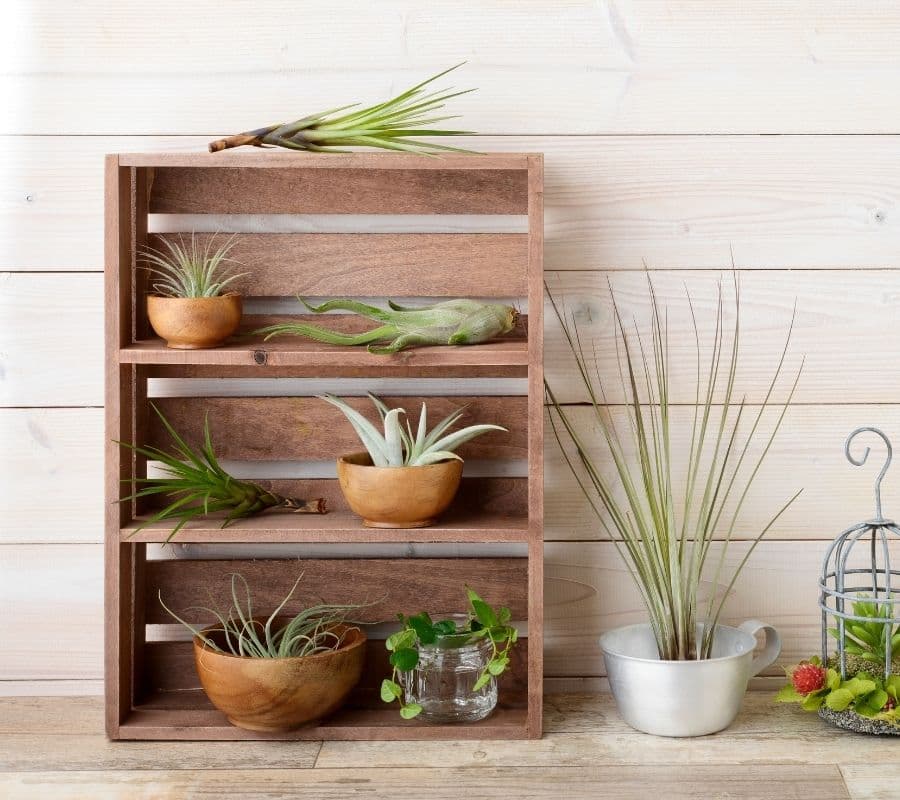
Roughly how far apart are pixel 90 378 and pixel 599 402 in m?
0.66

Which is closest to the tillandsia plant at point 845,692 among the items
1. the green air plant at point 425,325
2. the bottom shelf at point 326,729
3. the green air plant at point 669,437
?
the green air plant at point 669,437

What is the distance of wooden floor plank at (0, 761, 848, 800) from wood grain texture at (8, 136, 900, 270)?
61 cm

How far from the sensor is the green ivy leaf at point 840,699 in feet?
3.73

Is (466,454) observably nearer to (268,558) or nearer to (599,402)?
(599,402)

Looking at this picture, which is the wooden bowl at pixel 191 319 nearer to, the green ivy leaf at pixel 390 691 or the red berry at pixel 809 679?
the green ivy leaf at pixel 390 691

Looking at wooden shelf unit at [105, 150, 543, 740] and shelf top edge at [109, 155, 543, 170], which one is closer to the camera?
shelf top edge at [109, 155, 543, 170]

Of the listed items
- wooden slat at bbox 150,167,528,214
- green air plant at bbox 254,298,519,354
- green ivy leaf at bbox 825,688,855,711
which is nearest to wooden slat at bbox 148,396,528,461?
green air plant at bbox 254,298,519,354

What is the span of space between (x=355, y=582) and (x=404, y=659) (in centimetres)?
18

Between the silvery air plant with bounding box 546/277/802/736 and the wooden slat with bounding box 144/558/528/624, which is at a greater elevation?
the silvery air plant with bounding box 546/277/802/736

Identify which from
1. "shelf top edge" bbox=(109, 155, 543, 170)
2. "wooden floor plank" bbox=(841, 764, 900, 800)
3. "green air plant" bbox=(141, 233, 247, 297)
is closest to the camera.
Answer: "wooden floor plank" bbox=(841, 764, 900, 800)

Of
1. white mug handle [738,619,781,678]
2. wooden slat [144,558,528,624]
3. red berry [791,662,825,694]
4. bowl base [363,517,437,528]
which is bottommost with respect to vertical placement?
red berry [791,662,825,694]

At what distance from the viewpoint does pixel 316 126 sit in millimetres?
1174

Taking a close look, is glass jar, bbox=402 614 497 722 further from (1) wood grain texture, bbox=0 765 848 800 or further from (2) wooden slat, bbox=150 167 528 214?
(2) wooden slat, bbox=150 167 528 214

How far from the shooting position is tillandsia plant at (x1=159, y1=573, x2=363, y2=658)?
115 centimetres
